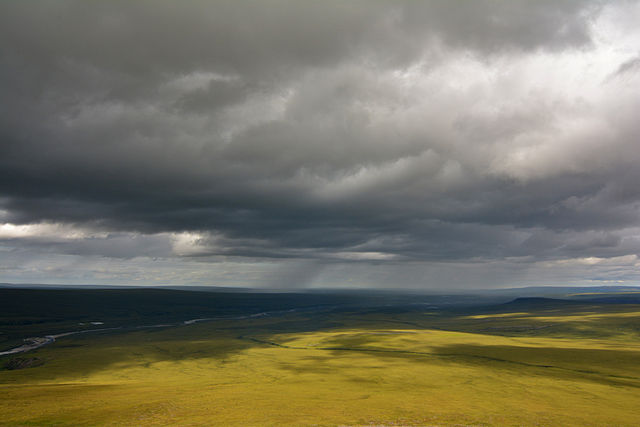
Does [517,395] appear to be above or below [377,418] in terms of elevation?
below

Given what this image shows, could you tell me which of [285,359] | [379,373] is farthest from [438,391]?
[285,359]

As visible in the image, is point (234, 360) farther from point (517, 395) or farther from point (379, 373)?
point (517, 395)

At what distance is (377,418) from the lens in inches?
2694

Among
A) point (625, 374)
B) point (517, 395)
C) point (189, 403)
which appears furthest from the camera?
point (625, 374)

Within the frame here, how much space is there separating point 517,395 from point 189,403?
74293 millimetres

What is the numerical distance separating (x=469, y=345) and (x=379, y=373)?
84151 mm

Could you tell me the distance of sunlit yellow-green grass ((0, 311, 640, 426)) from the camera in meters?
68.4

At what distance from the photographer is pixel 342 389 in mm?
97250

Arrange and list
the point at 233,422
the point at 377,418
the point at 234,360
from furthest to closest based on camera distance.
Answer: the point at 234,360, the point at 377,418, the point at 233,422

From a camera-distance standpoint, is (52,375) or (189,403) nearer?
(189,403)

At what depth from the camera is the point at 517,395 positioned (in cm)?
9306

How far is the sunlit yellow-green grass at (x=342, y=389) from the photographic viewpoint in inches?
2692

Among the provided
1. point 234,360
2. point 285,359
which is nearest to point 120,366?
point 234,360

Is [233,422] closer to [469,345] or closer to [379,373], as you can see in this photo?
[379,373]
